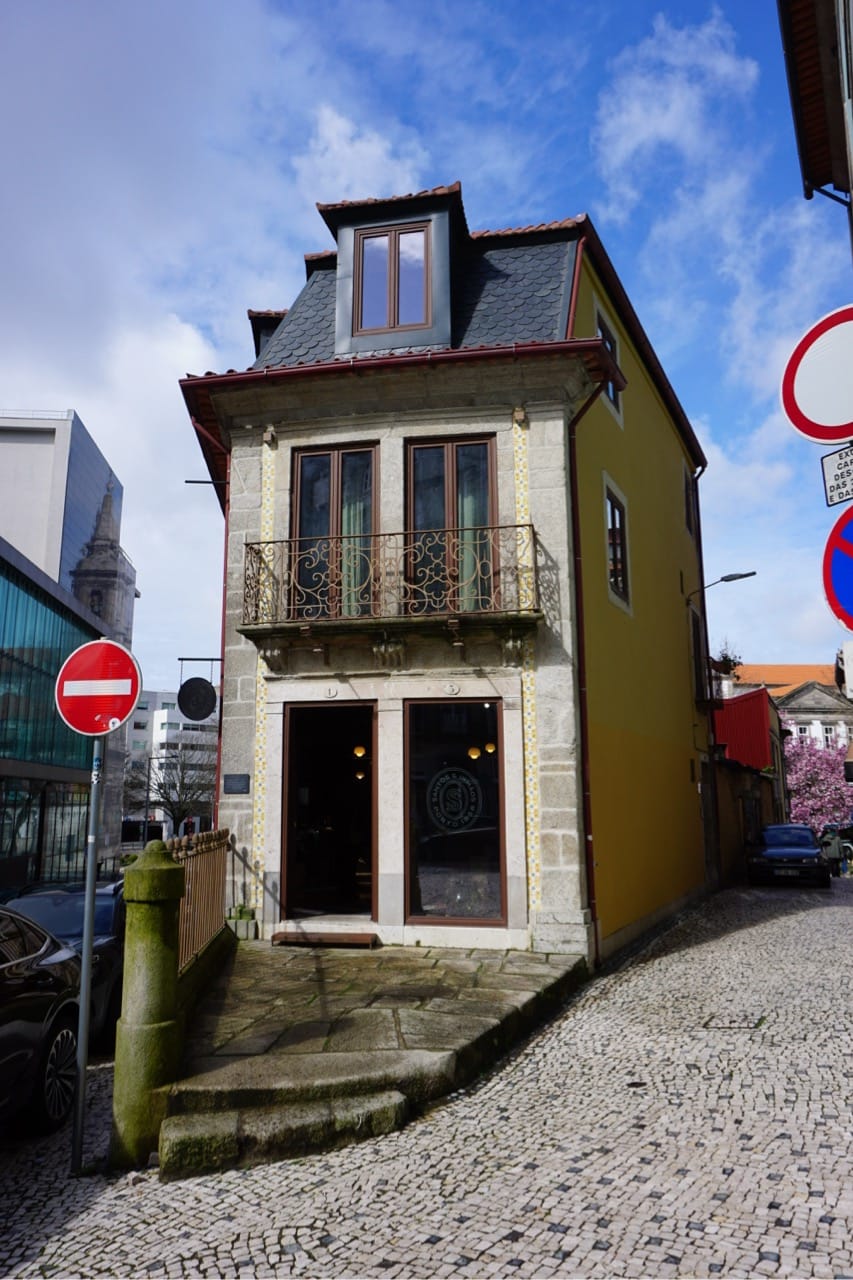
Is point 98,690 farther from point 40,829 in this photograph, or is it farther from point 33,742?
point 33,742

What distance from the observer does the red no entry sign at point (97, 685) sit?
213 inches

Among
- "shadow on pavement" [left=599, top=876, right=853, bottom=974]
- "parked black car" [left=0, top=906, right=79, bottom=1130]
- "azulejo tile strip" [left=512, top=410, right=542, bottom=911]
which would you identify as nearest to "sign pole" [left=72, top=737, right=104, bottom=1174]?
"parked black car" [left=0, top=906, right=79, bottom=1130]

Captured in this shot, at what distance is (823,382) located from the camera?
391cm

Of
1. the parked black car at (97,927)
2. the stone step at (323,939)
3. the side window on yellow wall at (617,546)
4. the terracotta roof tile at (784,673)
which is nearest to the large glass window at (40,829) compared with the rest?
the stone step at (323,939)

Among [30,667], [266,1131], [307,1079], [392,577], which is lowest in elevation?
[266,1131]

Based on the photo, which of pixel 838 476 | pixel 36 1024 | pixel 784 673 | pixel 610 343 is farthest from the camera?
pixel 784 673

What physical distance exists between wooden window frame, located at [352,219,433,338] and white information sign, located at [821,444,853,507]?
8194mm

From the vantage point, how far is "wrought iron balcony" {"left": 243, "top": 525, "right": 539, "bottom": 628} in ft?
33.0

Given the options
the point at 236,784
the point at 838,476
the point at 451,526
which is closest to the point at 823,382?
the point at 838,476

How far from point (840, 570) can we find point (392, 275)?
9.16 meters

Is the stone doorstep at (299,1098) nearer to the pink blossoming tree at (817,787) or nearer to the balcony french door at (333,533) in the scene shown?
the balcony french door at (333,533)

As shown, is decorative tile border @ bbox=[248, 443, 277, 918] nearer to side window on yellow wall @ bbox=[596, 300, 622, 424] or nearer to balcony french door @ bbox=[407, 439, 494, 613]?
balcony french door @ bbox=[407, 439, 494, 613]

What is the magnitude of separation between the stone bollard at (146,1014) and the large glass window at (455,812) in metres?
4.76

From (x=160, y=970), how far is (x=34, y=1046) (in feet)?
2.93
